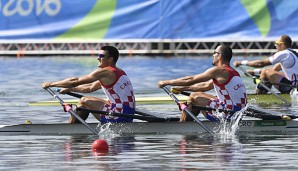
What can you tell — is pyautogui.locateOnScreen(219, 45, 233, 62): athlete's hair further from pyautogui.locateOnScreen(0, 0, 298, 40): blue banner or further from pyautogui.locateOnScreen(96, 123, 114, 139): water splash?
pyautogui.locateOnScreen(0, 0, 298, 40): blue banner

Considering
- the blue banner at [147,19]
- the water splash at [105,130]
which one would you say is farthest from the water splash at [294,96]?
the blue banner at [147,19]

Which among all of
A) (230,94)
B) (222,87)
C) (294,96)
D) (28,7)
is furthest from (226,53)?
(28,7)

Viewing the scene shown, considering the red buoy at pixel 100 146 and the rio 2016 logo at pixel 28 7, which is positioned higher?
the rio 2016 logo at pixel 28 7

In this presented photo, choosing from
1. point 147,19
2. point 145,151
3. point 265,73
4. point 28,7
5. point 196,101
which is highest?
point 28,7

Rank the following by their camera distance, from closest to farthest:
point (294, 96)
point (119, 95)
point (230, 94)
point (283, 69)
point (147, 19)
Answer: point (119, 95)
point (230, 94)
point (294, 96)
point (283, 69)
point (147, 19)

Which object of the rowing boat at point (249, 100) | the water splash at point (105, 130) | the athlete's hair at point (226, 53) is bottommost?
the water splash at point (105, 130)

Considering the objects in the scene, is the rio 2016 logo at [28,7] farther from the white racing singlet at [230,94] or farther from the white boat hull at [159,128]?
the white racing singlet at [230,94]

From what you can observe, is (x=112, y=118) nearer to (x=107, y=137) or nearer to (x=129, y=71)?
(x=107, y=137)

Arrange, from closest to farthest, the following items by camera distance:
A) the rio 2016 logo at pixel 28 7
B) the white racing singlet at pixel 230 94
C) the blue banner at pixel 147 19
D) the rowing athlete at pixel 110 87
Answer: the rowing athlete at pixel 110 87, the white racing singlet at pixel 230 94, the blue banner at pixel 147 19, the rio 2016 logo at pixel 28 7

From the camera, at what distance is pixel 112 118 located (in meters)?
17.3

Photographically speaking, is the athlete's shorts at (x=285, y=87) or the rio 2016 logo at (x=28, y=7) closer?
the athlete's shorts at (x=285, y=87)

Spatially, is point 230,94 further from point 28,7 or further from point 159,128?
point 28,7

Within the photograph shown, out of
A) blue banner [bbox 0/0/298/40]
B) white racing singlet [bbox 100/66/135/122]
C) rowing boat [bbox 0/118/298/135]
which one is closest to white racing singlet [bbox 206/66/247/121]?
rowing boat [bbox 0/118/298/135]

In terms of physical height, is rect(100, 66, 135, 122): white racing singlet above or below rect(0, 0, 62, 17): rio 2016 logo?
below
